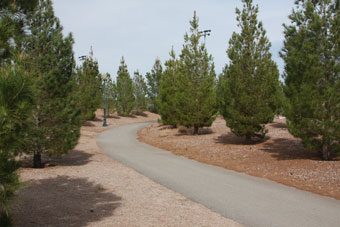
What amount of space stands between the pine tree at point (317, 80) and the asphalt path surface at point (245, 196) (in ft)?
Answer: 9.12

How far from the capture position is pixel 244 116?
14594 mm

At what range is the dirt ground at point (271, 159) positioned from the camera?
336 inches

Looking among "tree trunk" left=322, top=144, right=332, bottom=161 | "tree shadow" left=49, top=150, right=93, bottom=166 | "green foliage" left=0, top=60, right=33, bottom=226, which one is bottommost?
"tree shadow" left=49, top=150, right=93, bottom=166

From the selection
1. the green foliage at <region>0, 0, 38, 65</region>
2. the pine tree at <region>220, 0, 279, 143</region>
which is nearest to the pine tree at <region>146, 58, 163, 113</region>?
the pine tree at <region>220, 0, 279, 143</region>

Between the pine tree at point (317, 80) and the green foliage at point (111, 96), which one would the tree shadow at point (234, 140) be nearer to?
the pine tree at point (317, 80)

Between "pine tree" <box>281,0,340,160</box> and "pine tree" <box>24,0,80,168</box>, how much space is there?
7993 millimetres

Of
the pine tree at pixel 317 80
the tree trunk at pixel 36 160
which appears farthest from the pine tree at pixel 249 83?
the tree trunk at pixel 36 160

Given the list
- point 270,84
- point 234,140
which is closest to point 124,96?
point 234,140

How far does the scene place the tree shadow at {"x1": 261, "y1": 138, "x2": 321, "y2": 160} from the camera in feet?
37.9

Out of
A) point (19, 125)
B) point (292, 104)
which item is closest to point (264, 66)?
point (292, 104)

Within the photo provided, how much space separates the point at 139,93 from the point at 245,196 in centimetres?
4478

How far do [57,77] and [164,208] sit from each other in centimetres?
623

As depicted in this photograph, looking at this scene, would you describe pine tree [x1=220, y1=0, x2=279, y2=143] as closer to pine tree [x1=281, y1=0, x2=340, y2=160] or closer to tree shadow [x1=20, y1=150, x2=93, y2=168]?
pine tree [x1=281, y1=0, x2=340, y2=160]

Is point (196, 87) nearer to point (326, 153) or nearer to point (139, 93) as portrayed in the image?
point (326, 153)
